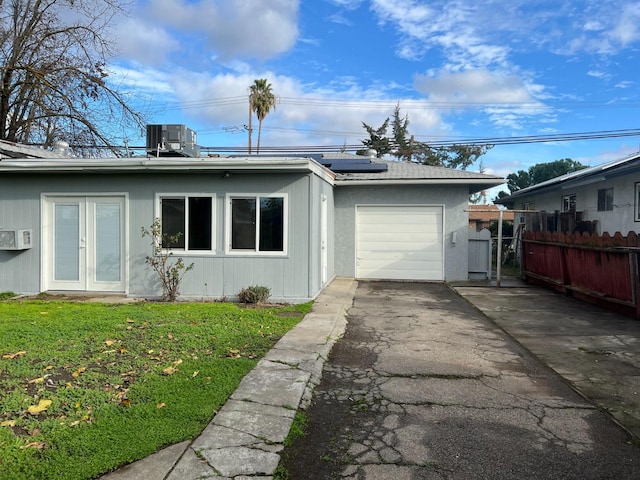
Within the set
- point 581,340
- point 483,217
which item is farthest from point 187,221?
point 483,217

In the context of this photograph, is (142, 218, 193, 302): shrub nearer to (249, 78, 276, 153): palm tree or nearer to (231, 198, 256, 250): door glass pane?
(231, 198, 256, 250): door glass pane

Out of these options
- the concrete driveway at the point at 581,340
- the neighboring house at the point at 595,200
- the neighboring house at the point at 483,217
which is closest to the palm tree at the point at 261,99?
the neighboring house at the point at 483,217

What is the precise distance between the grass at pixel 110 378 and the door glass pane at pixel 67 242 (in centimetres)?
233

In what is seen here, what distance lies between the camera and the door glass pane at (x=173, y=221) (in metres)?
9.95

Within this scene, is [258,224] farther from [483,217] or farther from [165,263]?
[483,217]

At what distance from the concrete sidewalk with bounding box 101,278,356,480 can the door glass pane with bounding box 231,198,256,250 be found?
151 inches

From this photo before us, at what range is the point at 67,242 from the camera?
34.0 ft

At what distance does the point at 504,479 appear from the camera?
3.02m

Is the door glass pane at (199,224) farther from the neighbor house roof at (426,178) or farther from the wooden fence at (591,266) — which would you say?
the wooden fence at (591,266)

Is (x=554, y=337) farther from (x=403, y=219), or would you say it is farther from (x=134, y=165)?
(x=134, y=165)

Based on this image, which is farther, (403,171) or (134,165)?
(403,171)

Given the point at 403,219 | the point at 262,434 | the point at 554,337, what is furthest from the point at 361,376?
the point at 403,219

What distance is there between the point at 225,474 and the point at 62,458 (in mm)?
1101

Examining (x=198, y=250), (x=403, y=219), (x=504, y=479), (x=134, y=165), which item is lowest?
(x=504, y=479)
